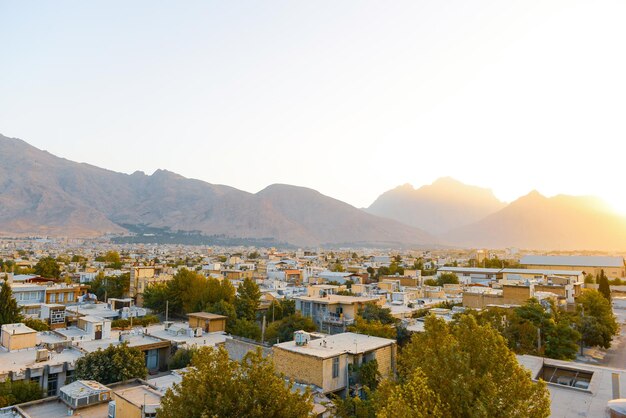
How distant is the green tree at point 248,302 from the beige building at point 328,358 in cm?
1390

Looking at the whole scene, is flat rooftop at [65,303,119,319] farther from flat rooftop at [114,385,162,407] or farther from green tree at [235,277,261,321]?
flat rooftop at [114,385,162,407]

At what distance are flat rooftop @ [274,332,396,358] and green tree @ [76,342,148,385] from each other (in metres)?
5.81

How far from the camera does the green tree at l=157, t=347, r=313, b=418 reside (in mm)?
8641

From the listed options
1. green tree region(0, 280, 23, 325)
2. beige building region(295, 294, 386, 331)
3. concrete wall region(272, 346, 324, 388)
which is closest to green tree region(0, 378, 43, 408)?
concrete wall region(272, 346, 324, 388)

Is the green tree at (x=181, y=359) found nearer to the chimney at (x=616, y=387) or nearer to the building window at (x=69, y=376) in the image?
the building window at (x=69, y=376)

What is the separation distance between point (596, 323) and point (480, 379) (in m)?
28.8

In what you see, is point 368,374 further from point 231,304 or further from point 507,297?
point 507,297

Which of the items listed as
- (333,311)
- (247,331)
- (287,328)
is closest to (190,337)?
(247,331)

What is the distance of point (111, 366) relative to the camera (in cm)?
1806

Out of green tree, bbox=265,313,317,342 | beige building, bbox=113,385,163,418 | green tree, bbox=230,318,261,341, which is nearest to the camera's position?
beige building, bbox=113,385,163,418

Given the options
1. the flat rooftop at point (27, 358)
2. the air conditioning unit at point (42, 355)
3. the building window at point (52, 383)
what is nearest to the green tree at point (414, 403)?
the building window at point (52, 383)

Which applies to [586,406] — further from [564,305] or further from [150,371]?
[564,305]

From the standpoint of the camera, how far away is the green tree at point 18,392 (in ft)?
52.1

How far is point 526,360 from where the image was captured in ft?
61.1
